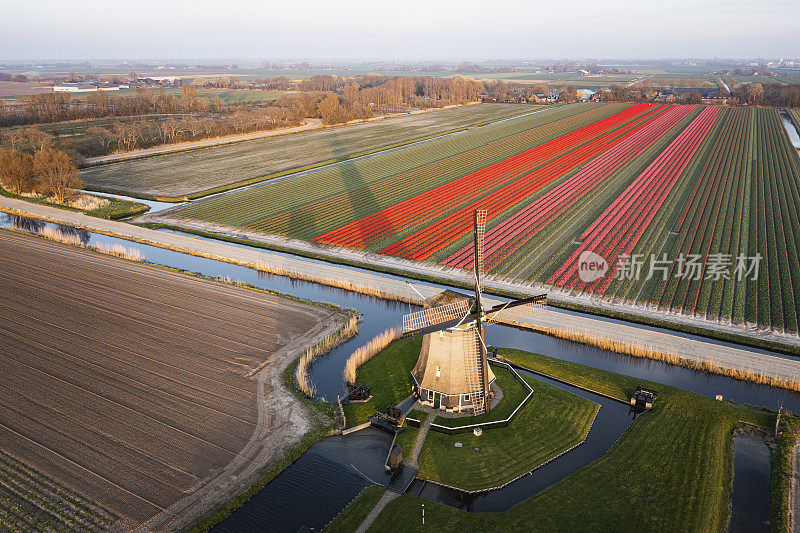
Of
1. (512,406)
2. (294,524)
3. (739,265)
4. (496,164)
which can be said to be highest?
(496,164)

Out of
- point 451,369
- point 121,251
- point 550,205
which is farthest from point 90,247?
point 550,205

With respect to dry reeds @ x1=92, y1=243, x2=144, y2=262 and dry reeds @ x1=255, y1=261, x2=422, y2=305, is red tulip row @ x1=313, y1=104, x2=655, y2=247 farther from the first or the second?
dry reeds @ x1=92, y1=243, x2=144, y2=262

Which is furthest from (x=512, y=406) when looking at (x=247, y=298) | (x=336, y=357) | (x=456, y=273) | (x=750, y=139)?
(x=750, y=139)

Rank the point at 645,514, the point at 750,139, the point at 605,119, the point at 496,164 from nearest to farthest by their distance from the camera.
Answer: the point at 645,514
the point at 496,164
the point at 750,139
the point at 605,119

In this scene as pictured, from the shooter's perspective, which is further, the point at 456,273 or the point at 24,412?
the point at 456,273

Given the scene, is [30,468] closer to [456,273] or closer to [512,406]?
[512,406]

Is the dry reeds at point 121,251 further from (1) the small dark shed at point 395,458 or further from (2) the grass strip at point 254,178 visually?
(1) the small dark shed at point 395,458

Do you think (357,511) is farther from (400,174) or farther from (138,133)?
(138,133)
